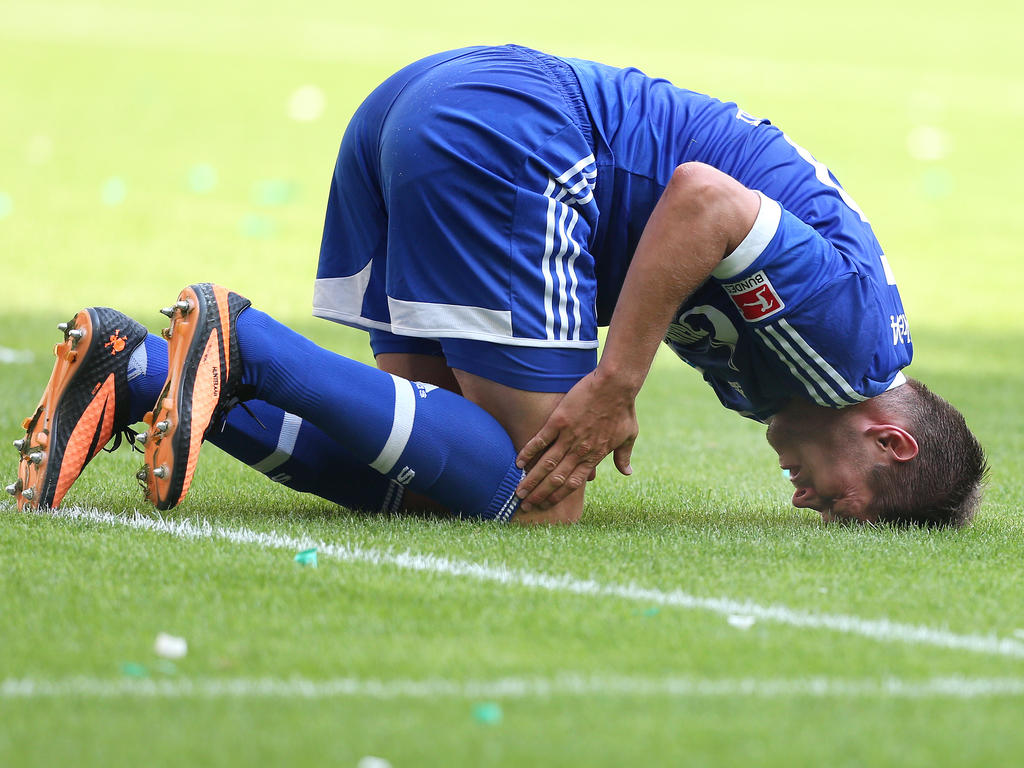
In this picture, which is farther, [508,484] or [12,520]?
[508,484]

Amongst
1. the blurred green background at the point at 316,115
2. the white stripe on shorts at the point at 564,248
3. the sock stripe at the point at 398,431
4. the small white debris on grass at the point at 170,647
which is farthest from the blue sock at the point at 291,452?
the blurred green background at the point at 316,115

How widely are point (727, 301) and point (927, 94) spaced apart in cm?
1510

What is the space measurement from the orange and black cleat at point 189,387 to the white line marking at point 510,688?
2.67 ft

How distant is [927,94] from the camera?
55.9ft

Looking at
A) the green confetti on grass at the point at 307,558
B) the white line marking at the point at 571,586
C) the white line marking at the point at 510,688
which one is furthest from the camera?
the green confetti on grass at the point at 307,558

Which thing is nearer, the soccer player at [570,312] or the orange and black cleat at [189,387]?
the orange and black cleat at [189,387]

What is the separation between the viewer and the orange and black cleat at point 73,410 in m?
2.79

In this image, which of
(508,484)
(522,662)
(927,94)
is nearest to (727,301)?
(508,484)

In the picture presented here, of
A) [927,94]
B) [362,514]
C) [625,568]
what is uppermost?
[625,568]

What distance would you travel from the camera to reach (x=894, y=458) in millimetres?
3092

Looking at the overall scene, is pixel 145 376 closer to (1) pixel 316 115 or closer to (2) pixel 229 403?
(2) pixel 229 403

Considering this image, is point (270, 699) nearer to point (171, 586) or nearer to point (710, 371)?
point (171, 586)

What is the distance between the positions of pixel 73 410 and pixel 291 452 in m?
0.47

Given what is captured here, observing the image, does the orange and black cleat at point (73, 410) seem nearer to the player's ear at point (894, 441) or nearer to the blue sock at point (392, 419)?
the blue sock at point (392, 419)
